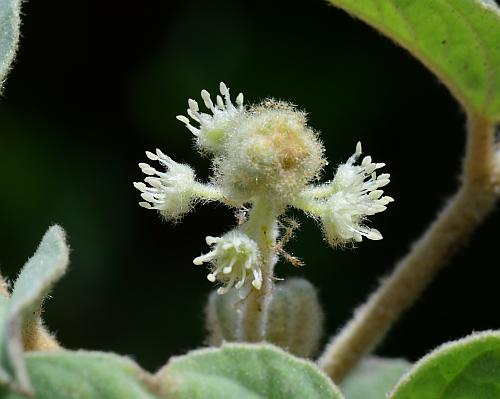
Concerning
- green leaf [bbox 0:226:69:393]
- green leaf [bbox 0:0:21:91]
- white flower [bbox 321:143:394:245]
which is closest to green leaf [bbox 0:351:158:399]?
green leaf [bbox 0:226:69:393]

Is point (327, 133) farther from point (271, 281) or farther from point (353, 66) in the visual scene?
point (271, 281)

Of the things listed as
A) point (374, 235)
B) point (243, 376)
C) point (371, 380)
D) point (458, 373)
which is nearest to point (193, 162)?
point (371, 380)

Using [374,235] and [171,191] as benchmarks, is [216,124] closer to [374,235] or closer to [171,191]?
[171,191]

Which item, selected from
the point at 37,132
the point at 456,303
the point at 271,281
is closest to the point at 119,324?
the point at 37,132

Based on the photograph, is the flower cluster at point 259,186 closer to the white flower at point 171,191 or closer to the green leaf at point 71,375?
the white flower at point 171,191

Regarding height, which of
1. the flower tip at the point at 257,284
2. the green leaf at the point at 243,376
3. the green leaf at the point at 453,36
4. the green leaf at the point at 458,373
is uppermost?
the green leaf at the point at 453,36

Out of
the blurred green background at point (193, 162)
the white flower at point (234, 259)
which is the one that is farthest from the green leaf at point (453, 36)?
the blurred green background at point (193, 162)
